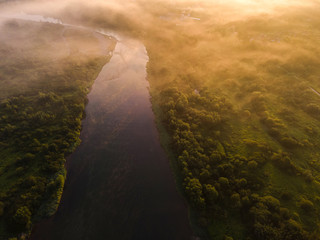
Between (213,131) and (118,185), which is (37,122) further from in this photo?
(213,131)

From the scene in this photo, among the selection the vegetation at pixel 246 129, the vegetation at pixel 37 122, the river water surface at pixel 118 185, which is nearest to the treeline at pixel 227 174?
the vegetation at pixel 246 129

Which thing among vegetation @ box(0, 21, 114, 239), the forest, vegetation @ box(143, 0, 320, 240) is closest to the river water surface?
the forest

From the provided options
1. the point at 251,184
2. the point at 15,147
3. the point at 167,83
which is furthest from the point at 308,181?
the point at 15,147

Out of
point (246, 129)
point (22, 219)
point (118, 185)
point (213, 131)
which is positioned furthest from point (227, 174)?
point (22, 219)

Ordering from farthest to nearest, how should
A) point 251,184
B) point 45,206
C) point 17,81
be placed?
point 17,81, point 251,184, point 45,206

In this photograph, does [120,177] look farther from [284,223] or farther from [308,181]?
[308,181]

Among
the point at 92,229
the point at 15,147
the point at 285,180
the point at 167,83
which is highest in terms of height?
the point at 167,83

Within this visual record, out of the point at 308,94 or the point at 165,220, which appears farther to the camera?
the point at 308,94

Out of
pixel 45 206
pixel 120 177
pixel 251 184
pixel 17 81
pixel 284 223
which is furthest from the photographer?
pixel 17 81
